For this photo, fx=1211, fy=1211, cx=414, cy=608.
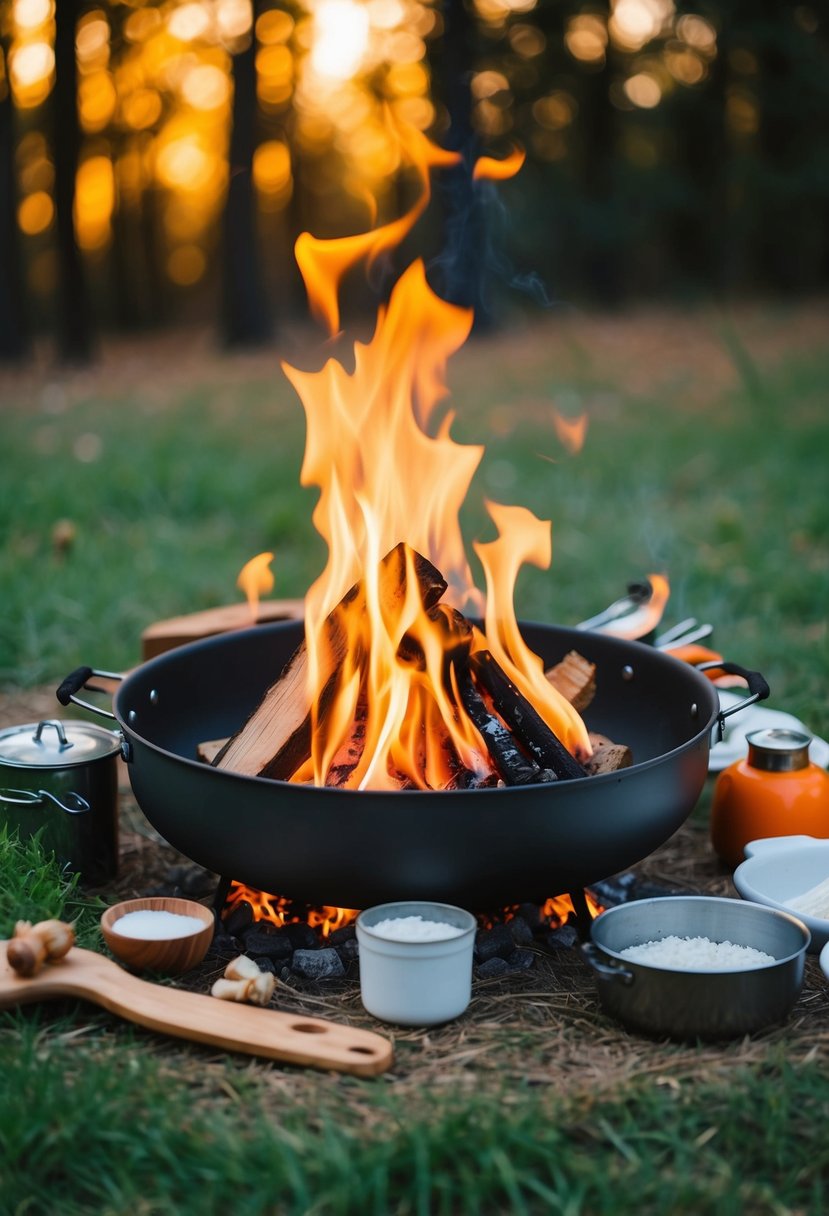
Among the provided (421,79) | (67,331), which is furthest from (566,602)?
(421,79)

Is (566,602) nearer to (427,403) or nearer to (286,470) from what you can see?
(427,403)

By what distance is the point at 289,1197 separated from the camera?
71.2 inches

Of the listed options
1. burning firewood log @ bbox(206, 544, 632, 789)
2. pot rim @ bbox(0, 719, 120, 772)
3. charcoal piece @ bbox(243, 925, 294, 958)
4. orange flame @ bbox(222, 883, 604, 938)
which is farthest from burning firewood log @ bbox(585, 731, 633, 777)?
pot rim @ bbox(0, 719, 120, 772)

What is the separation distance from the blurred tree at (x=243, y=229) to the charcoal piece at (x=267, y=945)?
1165 centimetres

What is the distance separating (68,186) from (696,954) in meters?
12.1

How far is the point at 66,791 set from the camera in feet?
9.43

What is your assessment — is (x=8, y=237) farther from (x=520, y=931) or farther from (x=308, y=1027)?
(x=308, y=1027)

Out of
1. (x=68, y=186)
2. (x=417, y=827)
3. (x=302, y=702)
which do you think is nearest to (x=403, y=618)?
(x=302, y=702)

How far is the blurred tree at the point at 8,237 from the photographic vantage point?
511 inches

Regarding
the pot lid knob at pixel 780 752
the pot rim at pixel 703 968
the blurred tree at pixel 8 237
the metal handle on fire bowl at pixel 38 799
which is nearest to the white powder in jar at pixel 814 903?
the pot rim at pixel 703 968

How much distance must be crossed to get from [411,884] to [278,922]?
0.52 m

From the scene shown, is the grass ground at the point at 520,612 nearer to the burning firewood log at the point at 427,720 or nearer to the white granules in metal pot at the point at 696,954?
the white granules in metal pot at the point at 696,954

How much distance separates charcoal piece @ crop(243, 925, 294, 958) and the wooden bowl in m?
0.11

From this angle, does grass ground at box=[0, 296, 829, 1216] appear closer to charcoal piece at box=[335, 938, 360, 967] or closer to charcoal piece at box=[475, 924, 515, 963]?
charcoal piece at box=[475, 924, 515, 963]
